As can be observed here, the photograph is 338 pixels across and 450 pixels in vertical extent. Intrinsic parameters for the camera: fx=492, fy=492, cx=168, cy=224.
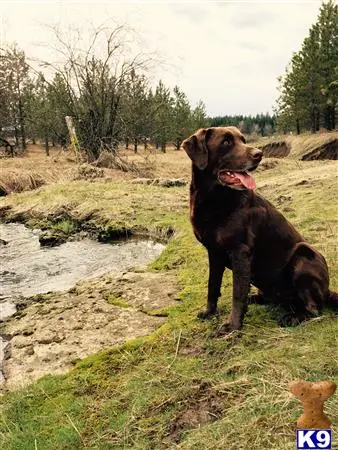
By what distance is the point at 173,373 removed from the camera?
12.4ft

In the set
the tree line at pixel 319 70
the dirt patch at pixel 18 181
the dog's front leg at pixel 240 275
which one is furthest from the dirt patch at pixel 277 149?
the dog's front leg at pixel 240 275

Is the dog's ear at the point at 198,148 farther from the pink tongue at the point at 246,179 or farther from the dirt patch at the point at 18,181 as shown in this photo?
A: the dirt patch at the point at 18,181

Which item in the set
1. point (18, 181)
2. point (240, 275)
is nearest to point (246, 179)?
Answer: point (240, 275)

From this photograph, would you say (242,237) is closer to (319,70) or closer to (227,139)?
(227,139)

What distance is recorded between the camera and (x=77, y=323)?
17.9ft

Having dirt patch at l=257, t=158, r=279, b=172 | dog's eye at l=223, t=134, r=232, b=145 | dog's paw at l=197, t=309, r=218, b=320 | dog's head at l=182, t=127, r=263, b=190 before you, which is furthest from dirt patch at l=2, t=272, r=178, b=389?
dirt patch at l=257, t=158, r=279, b=172

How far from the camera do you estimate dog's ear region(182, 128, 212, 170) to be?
405 cm

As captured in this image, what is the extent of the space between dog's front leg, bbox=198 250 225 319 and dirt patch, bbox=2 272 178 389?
0.63 metres

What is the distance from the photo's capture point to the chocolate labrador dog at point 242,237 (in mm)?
4062

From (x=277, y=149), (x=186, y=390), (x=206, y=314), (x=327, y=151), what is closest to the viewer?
(x=186, y=390)

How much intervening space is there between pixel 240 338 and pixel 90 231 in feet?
25.0

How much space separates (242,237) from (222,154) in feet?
2.42

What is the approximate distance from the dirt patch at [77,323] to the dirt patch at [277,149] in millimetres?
30834

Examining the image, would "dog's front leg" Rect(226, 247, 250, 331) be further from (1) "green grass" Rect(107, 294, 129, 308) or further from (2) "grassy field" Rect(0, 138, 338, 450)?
(1) "green grass" Rect(107, 294, 129, 308)
